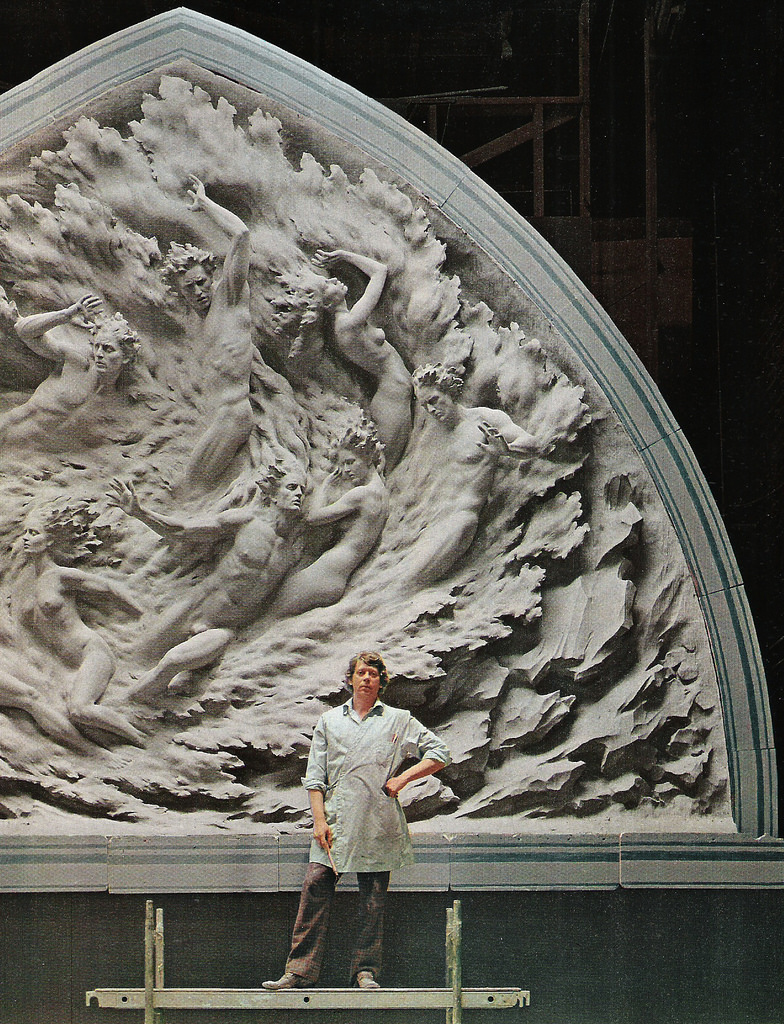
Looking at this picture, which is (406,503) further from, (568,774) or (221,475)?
(568,774)

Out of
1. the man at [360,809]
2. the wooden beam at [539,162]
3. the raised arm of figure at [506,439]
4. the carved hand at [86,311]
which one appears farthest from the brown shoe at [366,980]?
the wooden beam at [539,162]

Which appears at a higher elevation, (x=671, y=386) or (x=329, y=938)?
(x=671, y=386)

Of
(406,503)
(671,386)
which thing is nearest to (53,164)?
(406,503)

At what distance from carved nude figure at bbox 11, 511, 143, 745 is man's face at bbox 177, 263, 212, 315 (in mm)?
1098

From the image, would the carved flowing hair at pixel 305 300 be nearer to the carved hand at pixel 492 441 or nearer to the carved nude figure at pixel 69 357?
the carved nude figure at pixel 69 357

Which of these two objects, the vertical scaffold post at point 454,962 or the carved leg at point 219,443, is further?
the carved leg at point 219,443

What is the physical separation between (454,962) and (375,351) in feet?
8.36

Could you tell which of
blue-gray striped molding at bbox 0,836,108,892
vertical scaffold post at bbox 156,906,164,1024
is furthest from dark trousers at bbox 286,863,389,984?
blue-gray striped molding at bbox 0,836,108,892

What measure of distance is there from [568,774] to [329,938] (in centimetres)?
122

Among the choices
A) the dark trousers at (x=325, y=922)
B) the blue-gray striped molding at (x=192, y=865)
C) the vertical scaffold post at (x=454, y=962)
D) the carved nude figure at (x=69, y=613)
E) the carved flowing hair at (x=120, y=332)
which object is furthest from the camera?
the carved flowing hair at (x=120, y=332)

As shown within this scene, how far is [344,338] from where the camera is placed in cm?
516

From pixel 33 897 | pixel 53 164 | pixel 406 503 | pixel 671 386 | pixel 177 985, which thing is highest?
pixel 53 164

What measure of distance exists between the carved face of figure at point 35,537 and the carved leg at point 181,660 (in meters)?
0.71

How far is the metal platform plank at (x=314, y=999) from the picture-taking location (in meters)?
4.71
